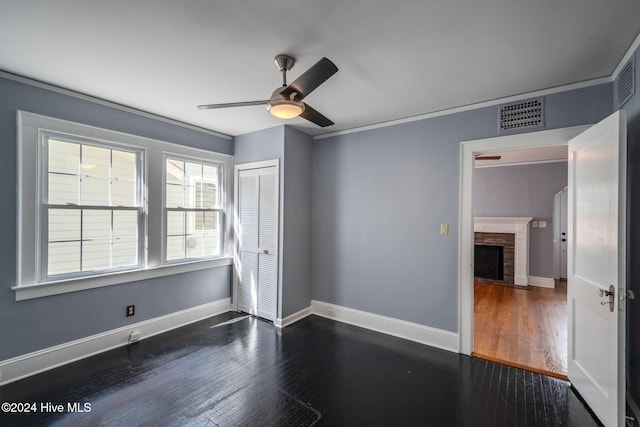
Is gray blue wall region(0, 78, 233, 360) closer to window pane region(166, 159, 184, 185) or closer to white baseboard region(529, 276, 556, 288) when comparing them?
window pane region(166, 159, 184, 185)

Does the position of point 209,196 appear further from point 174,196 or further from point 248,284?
point 248,284

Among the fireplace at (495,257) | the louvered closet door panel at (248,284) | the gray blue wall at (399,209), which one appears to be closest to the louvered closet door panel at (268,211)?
the louvered closet door panel at (248,284)

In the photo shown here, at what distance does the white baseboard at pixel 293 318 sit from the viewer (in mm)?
3543

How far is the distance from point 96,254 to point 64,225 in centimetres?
40

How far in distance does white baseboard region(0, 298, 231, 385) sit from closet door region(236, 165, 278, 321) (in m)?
0.64

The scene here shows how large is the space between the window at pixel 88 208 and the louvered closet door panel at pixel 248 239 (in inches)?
49.5

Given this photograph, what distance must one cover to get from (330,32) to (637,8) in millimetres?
1676

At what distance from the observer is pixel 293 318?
3.71 meters

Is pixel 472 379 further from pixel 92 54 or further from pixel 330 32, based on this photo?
pixel 92 54

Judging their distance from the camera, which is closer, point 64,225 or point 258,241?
point 64,225

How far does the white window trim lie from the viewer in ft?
7.77

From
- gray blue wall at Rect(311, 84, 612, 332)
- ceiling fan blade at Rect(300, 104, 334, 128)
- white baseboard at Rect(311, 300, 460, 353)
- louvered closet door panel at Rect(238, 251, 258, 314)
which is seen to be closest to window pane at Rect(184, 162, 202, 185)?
louvered closet door panel at Rect(238, 251, 258, 314)

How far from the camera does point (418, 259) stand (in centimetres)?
319

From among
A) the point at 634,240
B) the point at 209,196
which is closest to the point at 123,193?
the point at 209,196
